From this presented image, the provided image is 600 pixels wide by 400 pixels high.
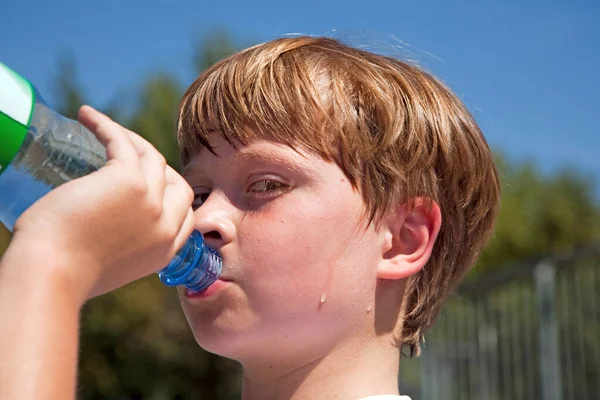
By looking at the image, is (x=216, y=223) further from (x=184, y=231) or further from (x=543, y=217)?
(x=543, y=217)

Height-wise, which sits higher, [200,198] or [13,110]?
[13,110]

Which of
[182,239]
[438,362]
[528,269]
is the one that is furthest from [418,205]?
[438,362]

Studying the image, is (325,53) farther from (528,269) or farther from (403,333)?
(528,269)

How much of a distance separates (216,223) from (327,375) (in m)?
0.44

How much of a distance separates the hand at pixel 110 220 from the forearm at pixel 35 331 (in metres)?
0.02

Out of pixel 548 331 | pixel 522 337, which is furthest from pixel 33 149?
pixel 522 337

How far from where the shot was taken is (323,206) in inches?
75.1

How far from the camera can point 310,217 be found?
189 cm

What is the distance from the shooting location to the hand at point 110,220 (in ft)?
3.88

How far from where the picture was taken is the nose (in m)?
1.87

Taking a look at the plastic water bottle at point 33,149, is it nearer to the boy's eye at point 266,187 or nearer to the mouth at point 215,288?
the mouth at point 215,288

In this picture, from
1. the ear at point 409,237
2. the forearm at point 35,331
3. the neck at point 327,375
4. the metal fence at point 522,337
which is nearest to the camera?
the forearm at point 35,331

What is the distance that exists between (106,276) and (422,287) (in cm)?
114

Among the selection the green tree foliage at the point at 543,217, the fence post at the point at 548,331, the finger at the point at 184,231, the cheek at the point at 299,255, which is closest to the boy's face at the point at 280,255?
the cheek at the point at 299,255
